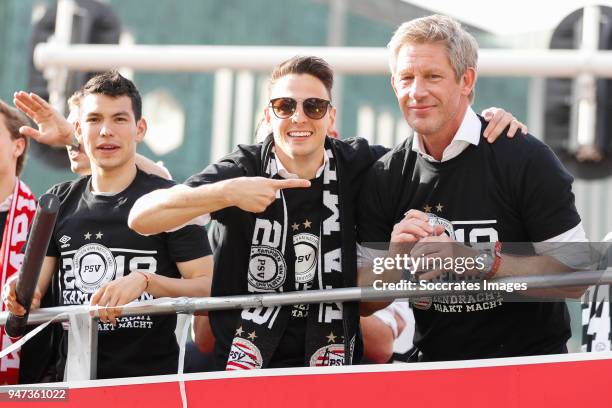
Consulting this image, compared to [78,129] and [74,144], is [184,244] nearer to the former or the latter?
[74,144]

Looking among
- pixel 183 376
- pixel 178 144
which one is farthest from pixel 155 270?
pixel 178 144

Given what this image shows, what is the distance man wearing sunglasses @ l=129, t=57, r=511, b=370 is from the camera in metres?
4.36

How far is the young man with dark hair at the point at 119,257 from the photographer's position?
4699mm

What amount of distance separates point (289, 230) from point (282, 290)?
22 cm

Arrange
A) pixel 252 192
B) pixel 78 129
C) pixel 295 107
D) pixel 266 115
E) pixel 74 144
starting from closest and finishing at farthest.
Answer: pixel 252 192 → pixel 295 107 → pixel 266 115 → pixel 74 144 → pixel 78 129

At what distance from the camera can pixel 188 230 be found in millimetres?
4820

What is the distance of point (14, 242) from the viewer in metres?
5.08

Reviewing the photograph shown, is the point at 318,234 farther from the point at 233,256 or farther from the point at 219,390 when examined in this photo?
the point at 219,390

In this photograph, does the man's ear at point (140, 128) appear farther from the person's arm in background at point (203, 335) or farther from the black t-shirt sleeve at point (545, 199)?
the black t-shirt sleeve at point (545, 199)

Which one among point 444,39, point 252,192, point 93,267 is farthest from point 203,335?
point 444,39

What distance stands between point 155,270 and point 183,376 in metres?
0.72

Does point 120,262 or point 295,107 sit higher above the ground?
point 295,107

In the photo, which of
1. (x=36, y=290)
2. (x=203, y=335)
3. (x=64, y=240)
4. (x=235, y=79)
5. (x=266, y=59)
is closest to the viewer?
(x=36, y=290)

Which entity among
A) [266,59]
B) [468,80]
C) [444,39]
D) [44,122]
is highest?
[266,59]
